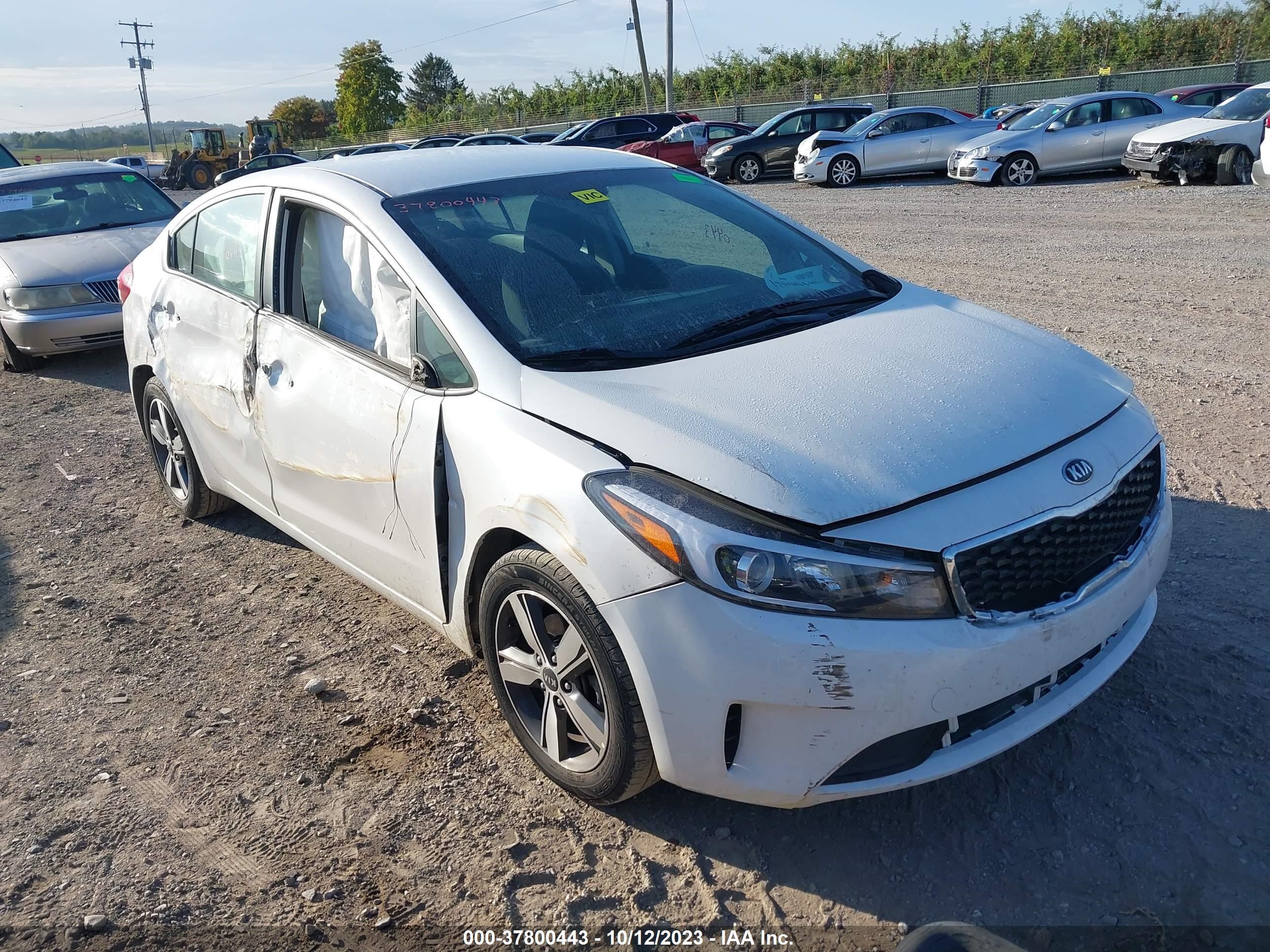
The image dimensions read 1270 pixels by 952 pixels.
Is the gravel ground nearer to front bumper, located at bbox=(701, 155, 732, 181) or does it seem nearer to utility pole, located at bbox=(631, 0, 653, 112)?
front bumper, located at bbox=(701, 155, 732, 181)

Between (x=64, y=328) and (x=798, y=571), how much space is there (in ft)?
24.9

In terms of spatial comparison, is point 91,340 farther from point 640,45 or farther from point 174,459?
point 640,45

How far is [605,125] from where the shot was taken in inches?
1067

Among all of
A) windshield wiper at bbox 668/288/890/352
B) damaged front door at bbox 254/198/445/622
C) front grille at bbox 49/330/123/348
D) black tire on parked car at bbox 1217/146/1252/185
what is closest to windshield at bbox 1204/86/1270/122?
black tire on parked car at bbox 1217/146/1252/185

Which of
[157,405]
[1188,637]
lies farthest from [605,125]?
[1188,637]

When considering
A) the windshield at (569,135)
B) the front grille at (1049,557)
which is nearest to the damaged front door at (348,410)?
the front grille at (1049,557)

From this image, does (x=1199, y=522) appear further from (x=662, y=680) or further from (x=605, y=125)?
(x=605, y=125)

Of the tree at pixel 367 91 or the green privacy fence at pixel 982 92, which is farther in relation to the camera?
the tree at pixel 367 91

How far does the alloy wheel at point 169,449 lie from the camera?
193 inches

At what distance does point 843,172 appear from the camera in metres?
19.9

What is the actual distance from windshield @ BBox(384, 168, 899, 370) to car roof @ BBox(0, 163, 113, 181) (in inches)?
294

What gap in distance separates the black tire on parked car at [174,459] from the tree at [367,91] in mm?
82076

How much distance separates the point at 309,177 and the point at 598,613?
7.37ft

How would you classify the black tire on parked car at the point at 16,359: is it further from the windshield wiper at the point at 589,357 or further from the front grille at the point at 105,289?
the windshield wiper at the point at 589,357
